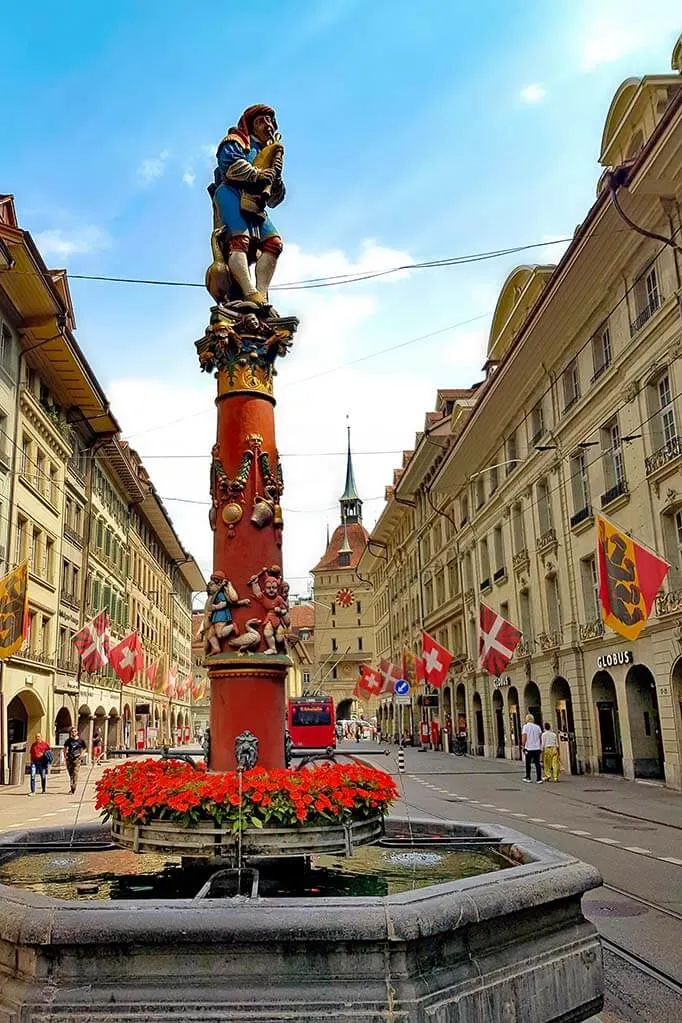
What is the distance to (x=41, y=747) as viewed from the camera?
26625mm

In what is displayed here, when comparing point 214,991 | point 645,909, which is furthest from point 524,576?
point 214,991

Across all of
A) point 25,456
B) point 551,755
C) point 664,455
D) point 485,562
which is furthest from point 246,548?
point 485,562

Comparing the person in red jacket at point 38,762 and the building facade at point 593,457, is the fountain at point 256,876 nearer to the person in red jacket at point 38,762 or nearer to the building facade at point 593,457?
the building facade at point 593,457

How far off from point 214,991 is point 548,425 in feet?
95.2

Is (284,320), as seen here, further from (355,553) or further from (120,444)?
(355,553)

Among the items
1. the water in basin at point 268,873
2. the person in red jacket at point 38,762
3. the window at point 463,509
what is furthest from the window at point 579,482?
the water in basin at point 268,873

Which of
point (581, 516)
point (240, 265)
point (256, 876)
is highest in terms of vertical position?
point (581, 516)

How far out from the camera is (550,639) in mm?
31266

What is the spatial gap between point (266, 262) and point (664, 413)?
15.9 meters

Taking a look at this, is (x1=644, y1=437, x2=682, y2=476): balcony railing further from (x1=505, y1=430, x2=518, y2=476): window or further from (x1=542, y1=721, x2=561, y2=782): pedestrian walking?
(x1=505, y1=430, x2=518, y2=476): window

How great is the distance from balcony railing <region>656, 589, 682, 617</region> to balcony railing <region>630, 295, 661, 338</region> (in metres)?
7.28

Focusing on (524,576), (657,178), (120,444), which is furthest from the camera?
(120,444)

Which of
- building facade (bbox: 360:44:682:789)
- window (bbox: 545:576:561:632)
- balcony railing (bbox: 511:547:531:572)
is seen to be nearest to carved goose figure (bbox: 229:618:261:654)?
building facade (bbox: 360:44:682:789)

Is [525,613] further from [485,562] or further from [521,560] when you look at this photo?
[485,562]
